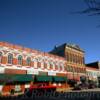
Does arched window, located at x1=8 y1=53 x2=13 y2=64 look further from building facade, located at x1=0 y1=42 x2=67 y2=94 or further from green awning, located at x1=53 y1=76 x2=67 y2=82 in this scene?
green awning, located at x1=53 y1=76 x2=67 y2=82

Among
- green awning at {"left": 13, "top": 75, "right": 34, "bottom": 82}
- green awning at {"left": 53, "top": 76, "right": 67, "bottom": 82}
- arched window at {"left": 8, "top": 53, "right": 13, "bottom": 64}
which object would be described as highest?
arched window at {"left": 8, "top": 53, "right": 13, "bottom": 64}

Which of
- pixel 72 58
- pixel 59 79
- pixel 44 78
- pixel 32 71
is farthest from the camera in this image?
pixel 72 58

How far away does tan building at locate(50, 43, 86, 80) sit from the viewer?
152 ft

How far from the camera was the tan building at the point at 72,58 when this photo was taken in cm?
4619

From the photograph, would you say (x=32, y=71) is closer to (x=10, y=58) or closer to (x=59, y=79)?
(x=10, y=58)

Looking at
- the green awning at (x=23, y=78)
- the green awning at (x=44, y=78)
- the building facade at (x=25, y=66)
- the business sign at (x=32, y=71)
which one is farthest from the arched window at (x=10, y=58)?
the green awning at (x=44, y=78)

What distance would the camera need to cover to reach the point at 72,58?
48.1m

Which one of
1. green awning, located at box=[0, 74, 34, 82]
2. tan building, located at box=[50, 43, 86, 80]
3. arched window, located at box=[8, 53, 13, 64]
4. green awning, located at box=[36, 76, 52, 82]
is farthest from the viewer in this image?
tan building, located at box=[50, 43, 86, 80]

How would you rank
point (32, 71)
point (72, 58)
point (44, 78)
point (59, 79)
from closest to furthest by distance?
1. point (32, 71)
2. point (44, 78)
3. point (59, 79)
4. point (72, 58)

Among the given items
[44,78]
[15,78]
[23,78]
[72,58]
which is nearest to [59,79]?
[44,78]

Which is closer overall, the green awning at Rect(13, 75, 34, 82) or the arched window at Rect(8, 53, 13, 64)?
the green awning at Rect(13, 75, 34, 82)

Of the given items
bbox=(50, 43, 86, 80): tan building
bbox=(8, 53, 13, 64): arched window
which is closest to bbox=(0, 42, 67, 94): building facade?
bbox=(8, 53, 13, 64): arched window

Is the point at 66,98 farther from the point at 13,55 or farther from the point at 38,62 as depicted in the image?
the point at 38,62

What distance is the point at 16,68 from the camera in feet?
102
